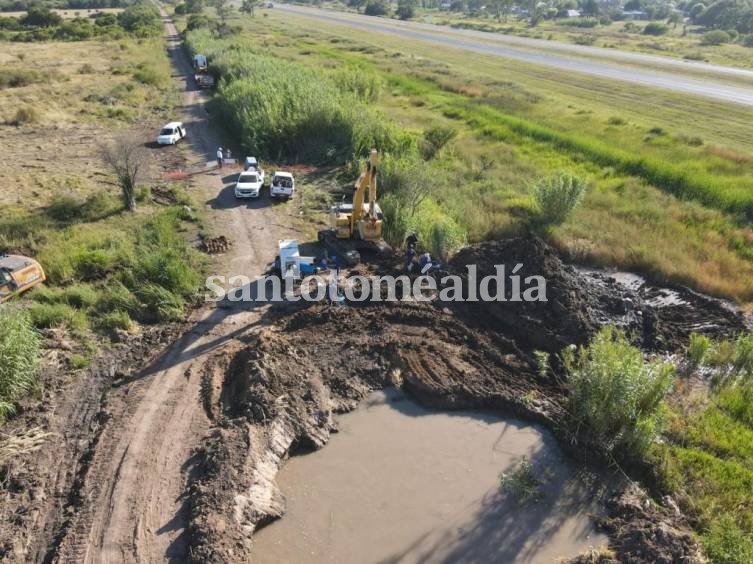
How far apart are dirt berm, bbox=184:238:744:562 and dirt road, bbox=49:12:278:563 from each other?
1.61 ft

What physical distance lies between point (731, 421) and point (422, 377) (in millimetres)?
7994

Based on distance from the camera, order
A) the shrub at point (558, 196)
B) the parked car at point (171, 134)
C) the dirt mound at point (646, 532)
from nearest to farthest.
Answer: the dirt mound at point (646, 532)
the shrub at point (558, 196)
the parked car at point (171, 134)

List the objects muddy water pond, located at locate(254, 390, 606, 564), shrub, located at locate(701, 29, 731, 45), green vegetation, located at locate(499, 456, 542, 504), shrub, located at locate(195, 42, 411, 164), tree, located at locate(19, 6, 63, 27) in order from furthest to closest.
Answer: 1. shrub, located at locate(701, 29, 731, 45)
2. tree, located at locate(19, 6, 63, 27)
3. shrub, located at locate(195, 42, 411, 164)
4. green vegetation, located at locate(499, 456, 542, 504)
5. muddy water pond, located at locate(254, 390, 606, 564)

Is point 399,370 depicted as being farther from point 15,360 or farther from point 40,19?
point 40,19

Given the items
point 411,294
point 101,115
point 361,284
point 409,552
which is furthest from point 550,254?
point 101,115

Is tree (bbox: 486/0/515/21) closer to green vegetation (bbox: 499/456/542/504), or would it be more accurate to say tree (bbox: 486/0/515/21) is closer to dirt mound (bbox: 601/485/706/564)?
green vegetation (bbox: 499/456/542/504)

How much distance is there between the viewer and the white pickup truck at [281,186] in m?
25.3

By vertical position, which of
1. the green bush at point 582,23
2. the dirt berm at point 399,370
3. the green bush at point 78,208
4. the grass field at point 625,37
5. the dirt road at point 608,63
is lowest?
the green bush at point 78,208

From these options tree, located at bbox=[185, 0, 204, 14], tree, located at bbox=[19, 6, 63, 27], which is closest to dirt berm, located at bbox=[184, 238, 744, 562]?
tree, located at bbox=[19, 6, 63, 27]

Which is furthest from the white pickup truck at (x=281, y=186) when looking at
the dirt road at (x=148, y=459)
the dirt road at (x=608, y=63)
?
the dirt road at (x=608, y=63)

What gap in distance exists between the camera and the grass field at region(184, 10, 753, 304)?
22.0m

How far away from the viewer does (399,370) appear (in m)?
14.8

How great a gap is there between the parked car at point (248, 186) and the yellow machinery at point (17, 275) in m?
9.60

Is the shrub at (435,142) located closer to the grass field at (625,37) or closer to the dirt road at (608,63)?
the dirt road at (608,63)
